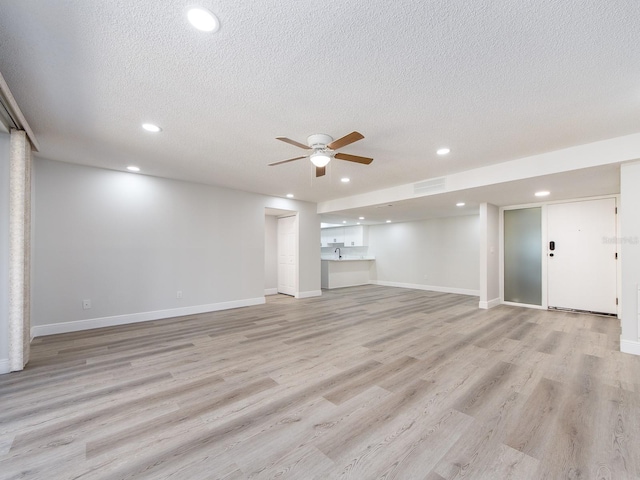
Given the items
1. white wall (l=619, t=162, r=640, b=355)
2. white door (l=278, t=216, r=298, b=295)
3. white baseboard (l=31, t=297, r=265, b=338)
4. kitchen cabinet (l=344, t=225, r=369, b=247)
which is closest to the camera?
white wall (l=619, t=162, r=640, b=355)

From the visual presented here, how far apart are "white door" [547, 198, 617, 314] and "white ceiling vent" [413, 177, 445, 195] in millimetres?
2724

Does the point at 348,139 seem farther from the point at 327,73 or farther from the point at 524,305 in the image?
the point at 524,305

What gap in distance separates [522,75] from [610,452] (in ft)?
8.53

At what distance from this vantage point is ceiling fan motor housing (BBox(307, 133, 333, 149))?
3.06 m

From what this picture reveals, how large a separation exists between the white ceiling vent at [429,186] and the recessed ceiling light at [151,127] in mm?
4211

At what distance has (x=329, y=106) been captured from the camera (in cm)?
253

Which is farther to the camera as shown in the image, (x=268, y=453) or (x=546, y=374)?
(x=546, y=374)

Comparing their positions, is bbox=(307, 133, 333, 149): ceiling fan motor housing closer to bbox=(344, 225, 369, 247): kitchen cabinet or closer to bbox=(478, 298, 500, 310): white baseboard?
bbox=(478, 298, 500, 310): white baseboard

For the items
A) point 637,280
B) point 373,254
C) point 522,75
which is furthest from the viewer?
point 373,254

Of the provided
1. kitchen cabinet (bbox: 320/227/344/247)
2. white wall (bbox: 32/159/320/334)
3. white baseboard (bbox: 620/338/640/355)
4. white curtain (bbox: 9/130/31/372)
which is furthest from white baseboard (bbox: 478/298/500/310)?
white curtain (bbox: 9/130/31/372)

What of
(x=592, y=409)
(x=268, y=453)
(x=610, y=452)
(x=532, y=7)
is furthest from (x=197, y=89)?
(x=592, y=409)

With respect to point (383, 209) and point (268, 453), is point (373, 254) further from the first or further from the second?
point (268, 453)

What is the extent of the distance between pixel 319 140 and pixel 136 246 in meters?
3.79

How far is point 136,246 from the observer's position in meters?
4.75
